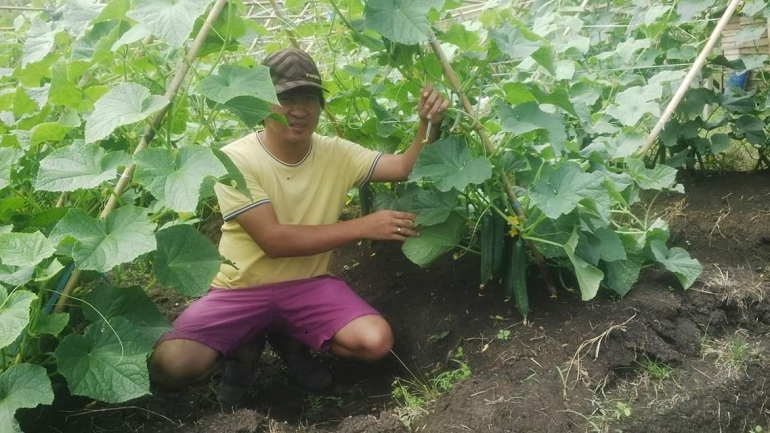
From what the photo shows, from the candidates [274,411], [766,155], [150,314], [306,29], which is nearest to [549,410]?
[274,411]

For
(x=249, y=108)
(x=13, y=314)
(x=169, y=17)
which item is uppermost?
(x=169, y=17)

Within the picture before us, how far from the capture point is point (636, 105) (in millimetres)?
3277

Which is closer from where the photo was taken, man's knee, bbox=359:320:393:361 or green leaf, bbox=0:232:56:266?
green leaf, bbox=0:232:56:266

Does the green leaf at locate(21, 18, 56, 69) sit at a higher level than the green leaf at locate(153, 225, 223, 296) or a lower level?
higher

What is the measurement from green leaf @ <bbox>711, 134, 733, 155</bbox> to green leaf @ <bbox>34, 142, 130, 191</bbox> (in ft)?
10.2

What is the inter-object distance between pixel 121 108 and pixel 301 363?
137 centimetres

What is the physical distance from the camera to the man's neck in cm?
282

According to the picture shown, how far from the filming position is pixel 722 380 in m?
2.50

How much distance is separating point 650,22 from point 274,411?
8.73 feet

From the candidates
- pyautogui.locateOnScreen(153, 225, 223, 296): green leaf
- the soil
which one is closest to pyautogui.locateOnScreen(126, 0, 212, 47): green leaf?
pyautogui.locateOnScreen(153, 225, 223, 296): green leaf

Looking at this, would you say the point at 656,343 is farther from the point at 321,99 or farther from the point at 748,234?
the point at 321,99

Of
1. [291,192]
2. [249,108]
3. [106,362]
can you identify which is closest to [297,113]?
[291,192]

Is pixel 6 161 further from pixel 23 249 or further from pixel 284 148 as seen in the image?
pixel 284 148

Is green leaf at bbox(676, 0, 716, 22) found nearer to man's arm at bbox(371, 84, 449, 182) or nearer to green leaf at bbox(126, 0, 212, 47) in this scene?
man's arm at bbox(371, 84, 449, 182)
